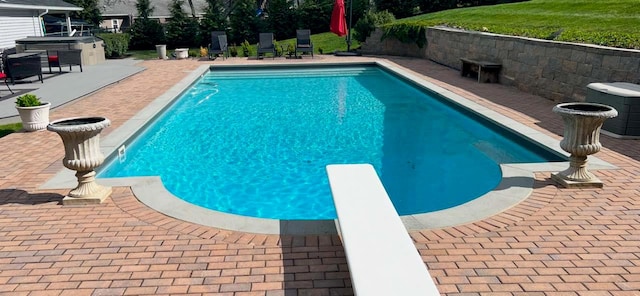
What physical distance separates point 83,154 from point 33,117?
4227mm

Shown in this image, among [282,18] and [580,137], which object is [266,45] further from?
[580,137]

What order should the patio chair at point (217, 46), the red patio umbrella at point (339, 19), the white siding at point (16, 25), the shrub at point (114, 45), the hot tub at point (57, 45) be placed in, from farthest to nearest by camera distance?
1. the shrub at point (114, 45)
2. the red patio umbrella at point (339, 19)
3. the patio chair at point (217, 46)
4. the white siding at point (16, 25)
5. the hot tub at point (57, 45)

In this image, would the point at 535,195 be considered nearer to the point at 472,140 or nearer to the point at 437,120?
the point at 472,140

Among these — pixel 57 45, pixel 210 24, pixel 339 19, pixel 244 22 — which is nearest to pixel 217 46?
pixel 339 19

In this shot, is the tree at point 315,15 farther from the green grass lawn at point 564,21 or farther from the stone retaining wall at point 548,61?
the stone retaining wall at point 548,61

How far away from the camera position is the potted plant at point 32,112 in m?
8.25

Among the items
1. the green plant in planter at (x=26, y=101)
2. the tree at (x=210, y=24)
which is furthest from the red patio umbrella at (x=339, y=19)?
the green plant in planter at (x=26, y=101)

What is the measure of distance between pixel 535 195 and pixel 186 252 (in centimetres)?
396

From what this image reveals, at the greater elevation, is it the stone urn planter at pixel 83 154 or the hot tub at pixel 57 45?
the hot tub at pixel 57 45

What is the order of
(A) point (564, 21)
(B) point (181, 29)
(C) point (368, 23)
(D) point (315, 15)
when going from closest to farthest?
(A) point (564, 21) → (C) point (368, 23) → (D) point (315, 15) → (B) point (181, 29)

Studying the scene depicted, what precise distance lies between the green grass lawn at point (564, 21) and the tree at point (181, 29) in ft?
47.2

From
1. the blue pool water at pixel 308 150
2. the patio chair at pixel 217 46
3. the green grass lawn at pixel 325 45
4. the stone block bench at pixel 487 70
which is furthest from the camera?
the green grass lawn at pixel 325 45

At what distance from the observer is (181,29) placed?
28156 millimetres

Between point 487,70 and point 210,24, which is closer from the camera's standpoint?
point 487,70
